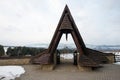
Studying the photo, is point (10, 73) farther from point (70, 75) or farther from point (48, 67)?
point (70, 75)

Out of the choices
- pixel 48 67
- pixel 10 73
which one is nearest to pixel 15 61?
pixel 48 67

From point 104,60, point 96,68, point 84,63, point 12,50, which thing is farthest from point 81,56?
point 12,50

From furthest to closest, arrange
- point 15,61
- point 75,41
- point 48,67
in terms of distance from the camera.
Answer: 1. point 15,61
2. point 75,41
3. point 48,67

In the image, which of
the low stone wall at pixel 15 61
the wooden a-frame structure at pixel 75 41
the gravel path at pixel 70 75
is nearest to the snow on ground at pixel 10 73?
the gravel path at pixel 70 75

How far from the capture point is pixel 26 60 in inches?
793

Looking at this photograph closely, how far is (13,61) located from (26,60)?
149 centimetres

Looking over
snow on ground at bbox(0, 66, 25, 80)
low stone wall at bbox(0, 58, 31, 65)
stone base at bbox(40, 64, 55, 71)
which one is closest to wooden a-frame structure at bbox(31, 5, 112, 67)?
stone base at bbox(40, 64, 55, 71)

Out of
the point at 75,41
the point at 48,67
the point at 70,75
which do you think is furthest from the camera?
Answer: the point at 75,41

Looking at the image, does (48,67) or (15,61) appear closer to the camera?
(48,67)

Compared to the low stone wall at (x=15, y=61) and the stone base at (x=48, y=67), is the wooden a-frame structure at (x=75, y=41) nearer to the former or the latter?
the stone base at (x=48, y=67)

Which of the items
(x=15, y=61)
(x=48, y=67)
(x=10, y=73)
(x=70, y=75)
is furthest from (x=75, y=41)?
(x=15, y=61)

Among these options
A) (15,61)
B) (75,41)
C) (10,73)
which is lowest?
(10,73)

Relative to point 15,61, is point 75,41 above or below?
above

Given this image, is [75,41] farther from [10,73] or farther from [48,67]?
[10,73]
